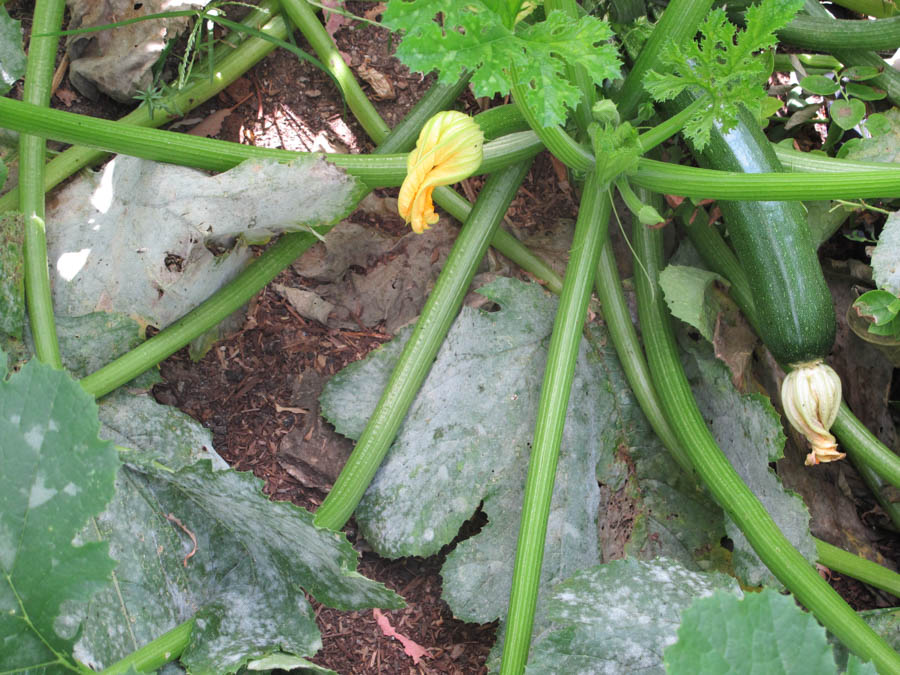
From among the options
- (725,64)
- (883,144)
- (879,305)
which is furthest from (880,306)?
(725,64)

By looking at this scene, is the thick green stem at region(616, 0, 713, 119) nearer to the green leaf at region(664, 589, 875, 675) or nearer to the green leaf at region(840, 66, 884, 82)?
the green leaf at region(840, 66, 884, 82)

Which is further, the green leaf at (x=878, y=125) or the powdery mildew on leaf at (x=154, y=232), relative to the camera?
the green leaf at (x=878, y=125)

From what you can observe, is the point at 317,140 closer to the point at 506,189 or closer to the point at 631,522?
the point at 506,189

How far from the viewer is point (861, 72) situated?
7.31ft

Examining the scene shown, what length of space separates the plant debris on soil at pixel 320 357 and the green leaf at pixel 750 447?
46 centimetres

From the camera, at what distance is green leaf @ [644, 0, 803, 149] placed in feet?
4.81

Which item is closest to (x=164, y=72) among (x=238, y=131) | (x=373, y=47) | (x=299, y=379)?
(x=238, y=131)

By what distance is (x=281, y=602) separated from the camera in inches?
71.1

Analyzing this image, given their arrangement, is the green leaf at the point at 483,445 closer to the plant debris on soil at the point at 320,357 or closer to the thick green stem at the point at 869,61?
the plant debris on soil at the point at 320,357

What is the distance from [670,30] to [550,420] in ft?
2.90

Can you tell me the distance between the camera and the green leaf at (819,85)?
2.21 meters

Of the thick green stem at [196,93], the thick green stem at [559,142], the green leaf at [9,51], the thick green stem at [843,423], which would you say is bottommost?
the thick green stem at [843,423]

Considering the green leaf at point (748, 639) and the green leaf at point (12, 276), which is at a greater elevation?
the green leaf at point (12, 276)

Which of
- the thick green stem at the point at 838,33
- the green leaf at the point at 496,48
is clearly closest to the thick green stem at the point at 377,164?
the green leaf at the point at 496,48
